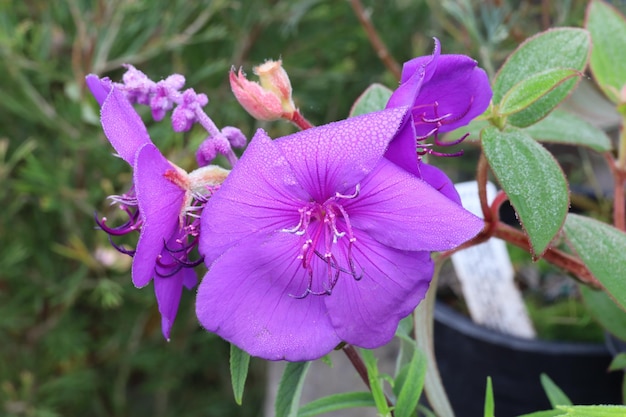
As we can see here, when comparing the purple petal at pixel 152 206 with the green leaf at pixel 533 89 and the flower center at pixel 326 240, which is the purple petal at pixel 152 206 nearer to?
the flower center at pixel 326 240

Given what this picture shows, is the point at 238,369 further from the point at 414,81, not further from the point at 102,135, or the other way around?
the point at 102,135

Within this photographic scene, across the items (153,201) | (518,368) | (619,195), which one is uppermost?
(153,201)

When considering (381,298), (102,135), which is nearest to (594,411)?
(381,298)

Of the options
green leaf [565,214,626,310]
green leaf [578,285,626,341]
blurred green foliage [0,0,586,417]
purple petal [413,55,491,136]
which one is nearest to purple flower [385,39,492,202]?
purple petal [413,55,491,136]

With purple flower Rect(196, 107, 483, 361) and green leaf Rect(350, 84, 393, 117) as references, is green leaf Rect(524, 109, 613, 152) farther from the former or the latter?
purple flower Rect(196, 107, 483, 361)

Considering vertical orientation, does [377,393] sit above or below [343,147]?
below

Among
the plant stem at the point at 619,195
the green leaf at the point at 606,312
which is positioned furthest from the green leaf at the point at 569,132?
the green leaf at the point at 606,312
